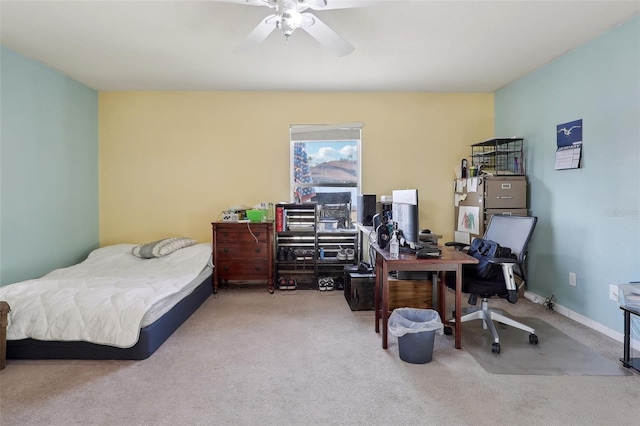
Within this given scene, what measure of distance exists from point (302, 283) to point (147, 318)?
7.14ft

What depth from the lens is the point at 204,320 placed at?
127 inches

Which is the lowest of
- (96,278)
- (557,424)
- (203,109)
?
(557,424)

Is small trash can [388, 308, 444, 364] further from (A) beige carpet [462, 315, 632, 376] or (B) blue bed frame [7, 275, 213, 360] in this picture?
(B) blue bed frame [7, 275, 213, 360]

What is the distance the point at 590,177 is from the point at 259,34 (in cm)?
298

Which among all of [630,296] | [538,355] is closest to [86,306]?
[538,355]

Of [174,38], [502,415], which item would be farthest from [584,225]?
[174,38]

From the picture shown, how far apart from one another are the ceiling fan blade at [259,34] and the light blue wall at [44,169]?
2367 millimetres

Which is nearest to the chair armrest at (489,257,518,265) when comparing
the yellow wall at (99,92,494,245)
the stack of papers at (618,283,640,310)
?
the stack of papers at (618,283,640,310)

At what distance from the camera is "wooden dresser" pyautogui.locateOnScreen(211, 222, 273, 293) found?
408cm

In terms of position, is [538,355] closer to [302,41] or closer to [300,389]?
[300,389]

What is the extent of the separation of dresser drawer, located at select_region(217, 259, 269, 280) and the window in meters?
1.00

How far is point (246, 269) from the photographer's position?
4113 millimetres

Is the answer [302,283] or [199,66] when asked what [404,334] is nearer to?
[302,283]

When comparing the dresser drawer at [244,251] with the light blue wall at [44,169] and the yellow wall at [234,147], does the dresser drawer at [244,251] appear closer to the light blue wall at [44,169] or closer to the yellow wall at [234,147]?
the yellow wall at [234,147]
